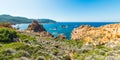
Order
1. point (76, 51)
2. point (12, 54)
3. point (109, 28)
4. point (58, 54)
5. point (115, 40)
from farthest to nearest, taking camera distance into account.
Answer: point (109, 28)
point (115, 40)
point (76, 51)
point (58, 54)
point (12, 54)

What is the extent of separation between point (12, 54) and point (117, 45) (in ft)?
60.0

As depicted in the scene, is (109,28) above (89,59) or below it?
above

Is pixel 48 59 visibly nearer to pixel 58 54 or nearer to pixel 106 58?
pixel 58 54

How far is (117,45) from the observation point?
116 feet

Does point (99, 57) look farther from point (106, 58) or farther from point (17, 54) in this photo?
point (17, 54)

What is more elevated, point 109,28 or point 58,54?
point 109,28

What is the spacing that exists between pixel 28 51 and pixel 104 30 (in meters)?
23.5

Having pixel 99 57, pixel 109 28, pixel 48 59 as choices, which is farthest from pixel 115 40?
pixel 48 59

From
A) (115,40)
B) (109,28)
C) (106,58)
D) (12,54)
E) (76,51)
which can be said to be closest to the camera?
(12,54)

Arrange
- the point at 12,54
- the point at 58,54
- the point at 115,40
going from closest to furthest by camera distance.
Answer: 1. the point at 12,54
2. the point at 58,54
3. the point at 115,40

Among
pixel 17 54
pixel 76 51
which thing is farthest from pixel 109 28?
pixel 17 54

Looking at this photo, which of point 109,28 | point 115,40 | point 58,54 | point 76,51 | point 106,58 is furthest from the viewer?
point 109,28

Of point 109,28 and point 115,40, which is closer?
point 115,40

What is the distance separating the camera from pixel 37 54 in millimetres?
28359
